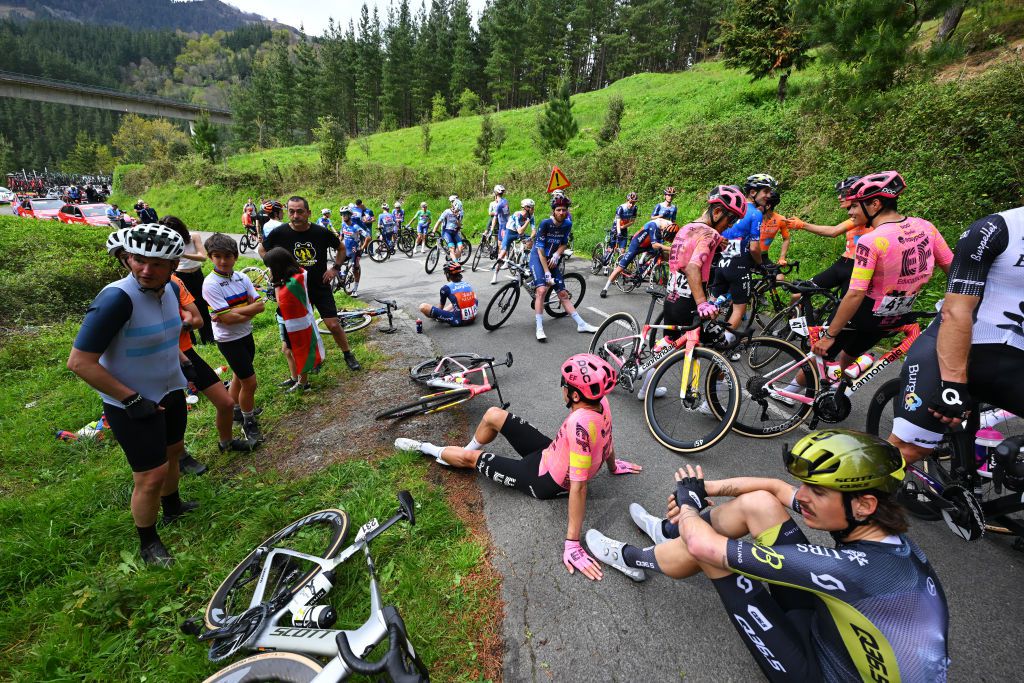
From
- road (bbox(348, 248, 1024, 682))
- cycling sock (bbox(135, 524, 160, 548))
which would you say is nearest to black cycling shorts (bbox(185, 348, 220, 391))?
cycling sock (bbox(135, 524, 160, 548))

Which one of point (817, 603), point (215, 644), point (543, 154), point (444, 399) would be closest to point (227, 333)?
point (444, 399)

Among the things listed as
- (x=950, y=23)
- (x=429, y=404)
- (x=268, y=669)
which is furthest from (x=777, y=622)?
(x=950, y=23)

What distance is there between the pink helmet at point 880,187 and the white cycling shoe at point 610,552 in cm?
371

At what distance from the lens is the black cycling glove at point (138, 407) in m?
2.74

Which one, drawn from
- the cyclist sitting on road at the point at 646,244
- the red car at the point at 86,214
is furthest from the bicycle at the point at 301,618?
the red car at the point at 86,214

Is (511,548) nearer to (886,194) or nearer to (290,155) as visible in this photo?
(886,194)

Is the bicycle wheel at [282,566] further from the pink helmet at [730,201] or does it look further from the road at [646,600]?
the pink helmet at [730,201]

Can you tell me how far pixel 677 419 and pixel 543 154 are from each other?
79.3ft

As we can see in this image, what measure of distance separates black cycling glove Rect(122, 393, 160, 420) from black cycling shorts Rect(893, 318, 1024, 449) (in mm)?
4984

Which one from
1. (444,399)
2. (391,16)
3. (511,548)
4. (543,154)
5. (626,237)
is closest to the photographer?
(511,548)

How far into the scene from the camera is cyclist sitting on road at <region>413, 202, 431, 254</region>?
18094 mm

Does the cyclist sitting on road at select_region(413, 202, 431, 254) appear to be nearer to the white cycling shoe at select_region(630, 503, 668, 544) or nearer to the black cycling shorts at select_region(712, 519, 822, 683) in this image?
the white cycling shoe at select_region(630, 503, 668, 544)

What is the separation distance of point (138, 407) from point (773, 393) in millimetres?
5408

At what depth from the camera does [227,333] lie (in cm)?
456
